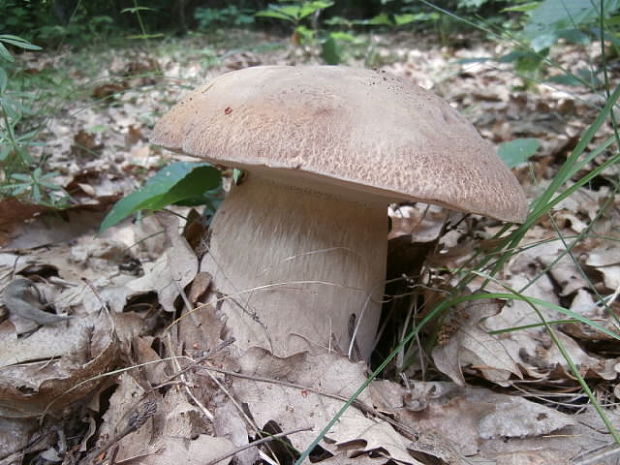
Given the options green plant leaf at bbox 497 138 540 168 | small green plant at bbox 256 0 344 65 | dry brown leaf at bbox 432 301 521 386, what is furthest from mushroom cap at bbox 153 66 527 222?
small green plant at bbox 256 0 344 65

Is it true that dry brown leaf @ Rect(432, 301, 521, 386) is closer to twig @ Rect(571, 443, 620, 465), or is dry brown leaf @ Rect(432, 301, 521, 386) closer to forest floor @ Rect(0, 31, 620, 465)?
forest floor @ Rect(0, 31, 620, 465)

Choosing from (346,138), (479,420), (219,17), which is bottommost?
(479,420)

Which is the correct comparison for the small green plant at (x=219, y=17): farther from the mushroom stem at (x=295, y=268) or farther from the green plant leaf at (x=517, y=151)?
the mushroom stem at (x=295, y=268)

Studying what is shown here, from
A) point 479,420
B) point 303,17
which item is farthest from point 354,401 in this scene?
point 303,17

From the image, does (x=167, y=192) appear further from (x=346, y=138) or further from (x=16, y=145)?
(x=346, y=138)

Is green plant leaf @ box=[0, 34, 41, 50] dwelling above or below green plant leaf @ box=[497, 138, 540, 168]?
above

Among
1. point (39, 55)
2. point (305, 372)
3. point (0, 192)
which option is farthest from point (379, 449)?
point (39, 55)

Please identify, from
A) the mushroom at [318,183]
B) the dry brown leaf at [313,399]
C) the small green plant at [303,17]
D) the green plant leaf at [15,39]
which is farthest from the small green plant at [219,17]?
the dry brown leaf at [313,399]
